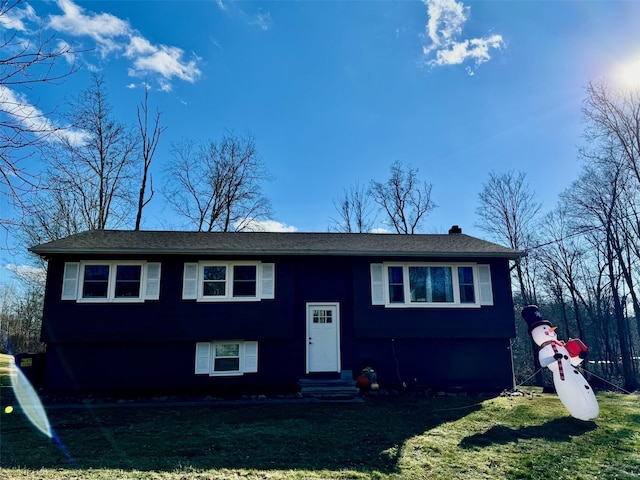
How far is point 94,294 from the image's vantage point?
10969 mm

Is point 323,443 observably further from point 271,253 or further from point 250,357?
point 271,253

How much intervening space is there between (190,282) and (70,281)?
3.20m

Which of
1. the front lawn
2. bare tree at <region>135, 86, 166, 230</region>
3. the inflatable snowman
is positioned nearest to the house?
the front lawn

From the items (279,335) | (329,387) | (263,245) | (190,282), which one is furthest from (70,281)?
(329,387)

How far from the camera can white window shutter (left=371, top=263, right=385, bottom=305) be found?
1148 centimetres

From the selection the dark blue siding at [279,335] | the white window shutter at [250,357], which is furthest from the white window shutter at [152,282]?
the white window shutter at [250,357]

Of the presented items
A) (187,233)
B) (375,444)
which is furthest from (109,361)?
(375,444)

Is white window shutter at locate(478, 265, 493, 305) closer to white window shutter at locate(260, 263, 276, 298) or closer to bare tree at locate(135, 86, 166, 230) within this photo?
white window shutter at locate(260, 263, 276, 298)

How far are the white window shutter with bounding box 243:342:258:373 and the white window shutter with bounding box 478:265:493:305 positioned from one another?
6.67m

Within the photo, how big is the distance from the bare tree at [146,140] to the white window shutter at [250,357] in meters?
13.6

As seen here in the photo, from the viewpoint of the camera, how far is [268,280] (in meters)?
11.4

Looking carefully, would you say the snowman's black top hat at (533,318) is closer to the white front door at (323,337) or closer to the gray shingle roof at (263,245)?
the gray shingle roof at (263,245)

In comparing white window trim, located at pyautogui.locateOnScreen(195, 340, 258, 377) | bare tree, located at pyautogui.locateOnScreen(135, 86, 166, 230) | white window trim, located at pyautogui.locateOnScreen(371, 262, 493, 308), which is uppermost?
bare tree, located at pyautogui.locateOnScreen(135, 86, 166, 230)

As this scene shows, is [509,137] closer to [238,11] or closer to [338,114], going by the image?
[338,114]
